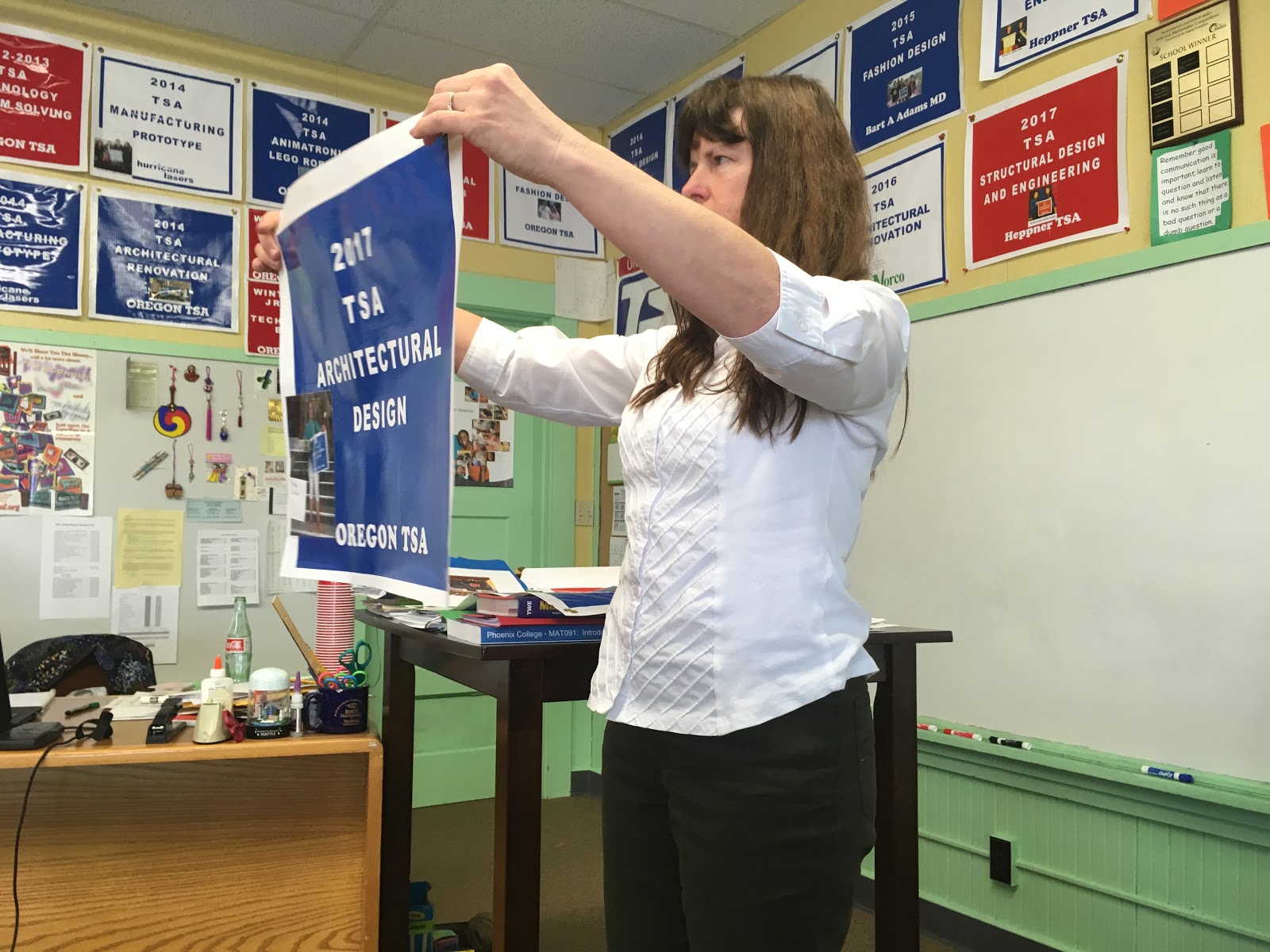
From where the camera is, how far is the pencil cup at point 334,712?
1.52m

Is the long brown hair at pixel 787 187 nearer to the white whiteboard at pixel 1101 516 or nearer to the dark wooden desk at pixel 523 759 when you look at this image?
the dark wooden desk at pixel 523 759

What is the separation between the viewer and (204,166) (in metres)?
3.13

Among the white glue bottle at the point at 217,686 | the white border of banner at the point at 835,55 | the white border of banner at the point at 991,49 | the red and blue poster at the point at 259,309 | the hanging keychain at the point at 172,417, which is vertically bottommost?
the white glue bottle at the point at 217,686

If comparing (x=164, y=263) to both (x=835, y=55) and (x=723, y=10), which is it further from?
(x=835, y=55)

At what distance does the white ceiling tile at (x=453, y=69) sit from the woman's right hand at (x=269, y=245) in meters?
2.32

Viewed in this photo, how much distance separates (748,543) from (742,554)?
1cm

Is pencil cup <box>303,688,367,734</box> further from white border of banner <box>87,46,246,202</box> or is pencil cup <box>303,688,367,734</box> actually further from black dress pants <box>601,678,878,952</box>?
white border of banner <box>87,46,246,202</box>

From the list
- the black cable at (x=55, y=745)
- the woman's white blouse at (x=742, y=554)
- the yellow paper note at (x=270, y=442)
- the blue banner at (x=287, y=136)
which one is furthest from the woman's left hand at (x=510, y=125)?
the blue banner at (x=287, y=136)

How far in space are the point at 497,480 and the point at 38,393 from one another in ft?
4.94

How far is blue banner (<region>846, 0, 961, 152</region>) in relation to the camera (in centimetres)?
239

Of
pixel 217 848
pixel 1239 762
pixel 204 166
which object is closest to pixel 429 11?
pixel 204 166

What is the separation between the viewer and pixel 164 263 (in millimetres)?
3066

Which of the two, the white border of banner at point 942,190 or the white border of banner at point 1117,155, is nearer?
the white border of banner at point 1117,155

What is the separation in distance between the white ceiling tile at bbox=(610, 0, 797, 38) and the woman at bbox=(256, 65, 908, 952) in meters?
2.17
